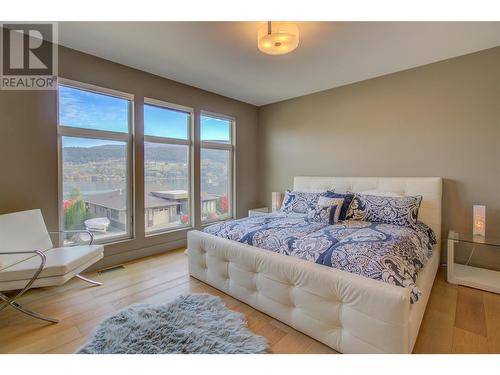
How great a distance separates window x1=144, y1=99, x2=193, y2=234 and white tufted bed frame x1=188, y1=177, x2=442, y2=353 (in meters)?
1.25

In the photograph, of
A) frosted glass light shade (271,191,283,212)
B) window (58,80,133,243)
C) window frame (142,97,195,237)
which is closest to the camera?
window (58,80,133,243)

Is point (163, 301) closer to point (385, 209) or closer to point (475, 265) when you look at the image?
point (385, 209)

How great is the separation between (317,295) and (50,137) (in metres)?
3.13

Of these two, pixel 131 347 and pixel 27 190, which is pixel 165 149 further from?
pixel 131 347

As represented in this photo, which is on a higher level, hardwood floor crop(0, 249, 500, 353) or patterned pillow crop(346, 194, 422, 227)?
patterned pillow crop(346, 194, 422, 227)

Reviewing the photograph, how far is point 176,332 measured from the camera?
66.1 inches

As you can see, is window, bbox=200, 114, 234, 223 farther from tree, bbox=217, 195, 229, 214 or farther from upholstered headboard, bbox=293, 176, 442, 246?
upholstered headboard, bbox=293, 176, 442, 246

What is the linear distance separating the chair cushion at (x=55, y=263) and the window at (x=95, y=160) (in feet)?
1.97

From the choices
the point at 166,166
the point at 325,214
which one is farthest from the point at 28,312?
the point at 325,214

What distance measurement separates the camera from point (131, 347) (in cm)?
153

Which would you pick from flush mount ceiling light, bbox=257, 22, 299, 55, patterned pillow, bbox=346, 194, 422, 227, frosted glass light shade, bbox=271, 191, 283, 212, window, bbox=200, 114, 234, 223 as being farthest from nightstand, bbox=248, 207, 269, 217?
flush mount ceiling light, bbox=257, 22, 299, 55

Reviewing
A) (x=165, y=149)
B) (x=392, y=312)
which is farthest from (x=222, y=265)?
(x=165, y=149)

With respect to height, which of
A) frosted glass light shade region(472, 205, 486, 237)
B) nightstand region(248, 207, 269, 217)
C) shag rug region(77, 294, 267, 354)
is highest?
frosted glass light shade region(472, 205, 486, 237)

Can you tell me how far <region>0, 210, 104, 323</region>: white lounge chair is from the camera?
6.15 ft
